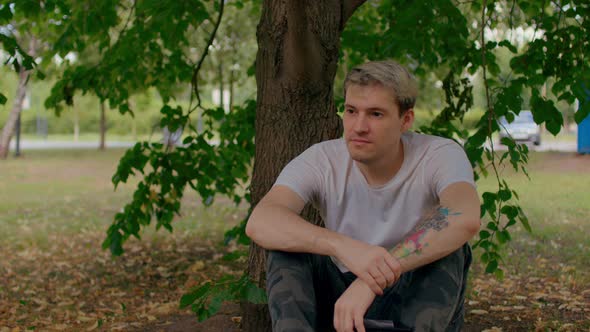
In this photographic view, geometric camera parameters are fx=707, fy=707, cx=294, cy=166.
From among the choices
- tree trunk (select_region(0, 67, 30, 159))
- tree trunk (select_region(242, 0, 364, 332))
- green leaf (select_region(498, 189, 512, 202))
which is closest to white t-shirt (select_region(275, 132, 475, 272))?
tree trunk (select_region(242, 0, 364, 332))

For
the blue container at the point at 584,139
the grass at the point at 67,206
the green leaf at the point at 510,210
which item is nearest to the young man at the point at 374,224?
the green leaf at the point at 510,210

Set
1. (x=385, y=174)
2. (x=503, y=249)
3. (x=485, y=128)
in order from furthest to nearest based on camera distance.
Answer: (x=503, y=249) < (x=485, y=128) < (x=385, y=174)

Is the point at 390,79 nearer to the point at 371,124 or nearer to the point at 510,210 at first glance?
the point at 371,124

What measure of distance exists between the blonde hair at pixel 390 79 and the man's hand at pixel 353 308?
805 mm

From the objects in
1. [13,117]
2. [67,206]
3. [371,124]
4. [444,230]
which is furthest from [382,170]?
[13,117]

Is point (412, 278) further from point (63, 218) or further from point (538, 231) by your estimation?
point (63, 218)

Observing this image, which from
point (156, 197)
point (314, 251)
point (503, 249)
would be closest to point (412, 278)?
point (314, 251)

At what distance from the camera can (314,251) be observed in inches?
112

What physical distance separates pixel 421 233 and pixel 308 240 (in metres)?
0.45

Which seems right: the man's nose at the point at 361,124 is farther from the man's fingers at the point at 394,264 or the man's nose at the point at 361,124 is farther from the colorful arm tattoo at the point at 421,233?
the man's fingers at the point at 394,264

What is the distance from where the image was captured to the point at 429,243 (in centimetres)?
271

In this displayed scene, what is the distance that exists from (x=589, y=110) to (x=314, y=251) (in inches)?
82.5

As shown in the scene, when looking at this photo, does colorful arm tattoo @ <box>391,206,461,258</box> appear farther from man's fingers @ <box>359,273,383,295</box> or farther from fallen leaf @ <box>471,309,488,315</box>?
fallen leaf @ <box>471,309,488,315</box>

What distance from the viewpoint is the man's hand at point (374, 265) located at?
2.70 metres
